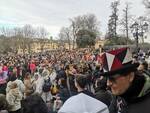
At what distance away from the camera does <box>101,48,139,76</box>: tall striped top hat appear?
311 cm

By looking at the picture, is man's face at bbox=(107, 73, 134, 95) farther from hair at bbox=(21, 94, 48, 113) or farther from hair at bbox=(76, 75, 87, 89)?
hair at bbox=(21, 94, 48, 113)

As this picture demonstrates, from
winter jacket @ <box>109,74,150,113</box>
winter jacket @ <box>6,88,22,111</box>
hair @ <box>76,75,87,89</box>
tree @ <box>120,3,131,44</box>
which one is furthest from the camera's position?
tree @ <box>120,3,131,44</box>

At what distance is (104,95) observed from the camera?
7.25 metres

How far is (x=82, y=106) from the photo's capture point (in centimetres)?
318

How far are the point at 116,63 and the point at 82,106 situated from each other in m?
0.44

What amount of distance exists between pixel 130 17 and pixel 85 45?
1468 cm

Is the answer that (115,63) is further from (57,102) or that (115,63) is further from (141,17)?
(141,17)

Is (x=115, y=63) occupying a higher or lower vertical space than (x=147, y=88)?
higher

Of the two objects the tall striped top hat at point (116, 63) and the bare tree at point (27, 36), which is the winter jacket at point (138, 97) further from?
the bare tree at point (27, 36)

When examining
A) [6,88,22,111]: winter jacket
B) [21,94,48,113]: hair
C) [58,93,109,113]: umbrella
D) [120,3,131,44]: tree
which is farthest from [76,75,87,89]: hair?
[120,3,131,44]: tree

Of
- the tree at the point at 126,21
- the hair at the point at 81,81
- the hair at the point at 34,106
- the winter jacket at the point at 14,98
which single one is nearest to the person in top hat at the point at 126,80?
the hair at the point at 81,81

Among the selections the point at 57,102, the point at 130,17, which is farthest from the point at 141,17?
the point at 57,102

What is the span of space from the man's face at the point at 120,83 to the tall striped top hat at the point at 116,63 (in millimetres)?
40

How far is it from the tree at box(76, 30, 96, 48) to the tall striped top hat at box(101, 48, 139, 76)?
76288 mm
